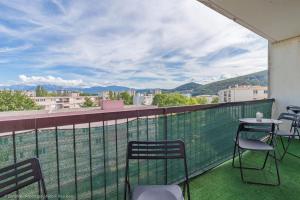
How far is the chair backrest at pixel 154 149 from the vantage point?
5.48 feet

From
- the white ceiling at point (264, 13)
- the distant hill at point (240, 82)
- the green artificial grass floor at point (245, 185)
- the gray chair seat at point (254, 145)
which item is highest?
the white ceiling at point (264, 13)

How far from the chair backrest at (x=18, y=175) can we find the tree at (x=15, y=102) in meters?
30.8

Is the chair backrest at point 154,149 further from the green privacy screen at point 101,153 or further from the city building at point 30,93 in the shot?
the city building at point 30,93

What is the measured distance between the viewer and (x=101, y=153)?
1860 millimetres

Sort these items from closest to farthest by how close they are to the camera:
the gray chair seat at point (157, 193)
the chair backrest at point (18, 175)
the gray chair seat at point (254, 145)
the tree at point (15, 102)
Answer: the chair backrest at point (18, 175)
the gray chair seat at point (157, 193)
the gray chair seat at point (254, 145)
the tree at point (15, 102)

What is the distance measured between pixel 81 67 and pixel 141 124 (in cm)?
3619

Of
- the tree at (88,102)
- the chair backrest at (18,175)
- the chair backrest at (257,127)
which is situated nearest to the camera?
the chair backrest at (18,175)

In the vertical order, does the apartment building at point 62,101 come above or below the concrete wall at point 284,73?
below

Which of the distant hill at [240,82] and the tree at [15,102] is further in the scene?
the tree at [15,102]

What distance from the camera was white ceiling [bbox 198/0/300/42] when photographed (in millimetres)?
3164

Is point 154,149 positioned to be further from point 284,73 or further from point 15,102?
point 15,102

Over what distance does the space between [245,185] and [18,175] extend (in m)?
2.50

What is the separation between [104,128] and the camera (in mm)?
1851

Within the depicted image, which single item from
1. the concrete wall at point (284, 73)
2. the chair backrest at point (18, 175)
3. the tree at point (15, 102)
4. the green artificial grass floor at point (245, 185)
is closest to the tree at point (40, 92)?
the tree at point (15, 102)
